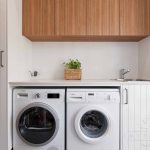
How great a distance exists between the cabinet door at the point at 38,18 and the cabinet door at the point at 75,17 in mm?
191

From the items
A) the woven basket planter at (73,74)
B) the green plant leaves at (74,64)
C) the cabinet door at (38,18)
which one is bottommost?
the woven basket planter at (73,74)

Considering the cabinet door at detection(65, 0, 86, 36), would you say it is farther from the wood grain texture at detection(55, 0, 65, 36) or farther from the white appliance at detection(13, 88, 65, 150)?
the white appliance at detection(13, 88, 65, 150)

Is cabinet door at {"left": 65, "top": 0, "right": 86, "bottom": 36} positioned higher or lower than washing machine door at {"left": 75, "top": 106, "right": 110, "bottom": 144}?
higher

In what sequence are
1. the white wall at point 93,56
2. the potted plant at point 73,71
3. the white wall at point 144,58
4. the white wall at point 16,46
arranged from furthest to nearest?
the white wall at point 93,56, the potted plant at point 73,71, the white wall at point 144,58, the white wall at point 16,46

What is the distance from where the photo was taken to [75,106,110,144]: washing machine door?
2.09m

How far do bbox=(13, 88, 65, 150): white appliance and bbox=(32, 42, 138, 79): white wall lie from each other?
0.80 meters

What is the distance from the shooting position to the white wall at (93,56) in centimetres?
290

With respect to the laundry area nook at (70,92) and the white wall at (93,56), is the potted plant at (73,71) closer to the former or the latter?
the white wall at (93,56)

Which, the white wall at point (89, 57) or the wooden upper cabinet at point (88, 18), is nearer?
the wooden upper cabinet at point (88, 18)

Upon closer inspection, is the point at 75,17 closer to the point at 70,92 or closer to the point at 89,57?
the point at 89,57

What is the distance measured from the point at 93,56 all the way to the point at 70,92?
96 cm

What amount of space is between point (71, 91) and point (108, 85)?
42 cm

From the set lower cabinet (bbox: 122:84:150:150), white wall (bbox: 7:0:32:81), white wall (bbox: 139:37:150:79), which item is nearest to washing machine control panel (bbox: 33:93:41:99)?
white wall (bbox: 7:0:32:81)

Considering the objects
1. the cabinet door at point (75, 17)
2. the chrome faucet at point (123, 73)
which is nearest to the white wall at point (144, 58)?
the chrome faucet at point (123, 73)
